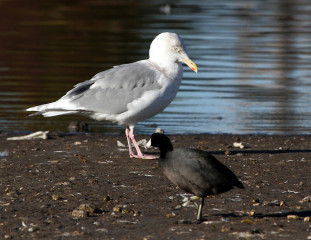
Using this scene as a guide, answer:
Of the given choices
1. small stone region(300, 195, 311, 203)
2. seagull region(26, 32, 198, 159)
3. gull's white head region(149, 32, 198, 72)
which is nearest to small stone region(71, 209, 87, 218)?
small stone region(300, 195, 311, 203)

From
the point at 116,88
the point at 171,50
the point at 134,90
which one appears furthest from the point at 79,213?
the point at 171,50

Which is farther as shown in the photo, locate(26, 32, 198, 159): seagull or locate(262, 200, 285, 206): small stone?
locate(26, 32, 198, 159): seagull

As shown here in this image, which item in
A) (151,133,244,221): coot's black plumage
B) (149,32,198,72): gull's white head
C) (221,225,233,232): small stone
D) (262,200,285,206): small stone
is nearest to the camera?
(221,225,233,232): small stone

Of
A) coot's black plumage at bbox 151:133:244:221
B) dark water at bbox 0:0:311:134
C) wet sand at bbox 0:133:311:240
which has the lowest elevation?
dark water at bbox 0:0:311:134

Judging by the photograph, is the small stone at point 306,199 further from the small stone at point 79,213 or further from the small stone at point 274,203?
the small stone at point 79,213

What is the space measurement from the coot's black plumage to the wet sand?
33cm

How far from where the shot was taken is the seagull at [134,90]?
983 cm

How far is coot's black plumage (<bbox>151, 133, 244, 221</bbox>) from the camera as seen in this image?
674 cm

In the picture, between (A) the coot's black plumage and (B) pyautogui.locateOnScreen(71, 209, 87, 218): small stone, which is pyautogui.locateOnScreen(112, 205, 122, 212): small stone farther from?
(A) the coot's black plumage

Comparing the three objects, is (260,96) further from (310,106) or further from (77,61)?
(77,61)

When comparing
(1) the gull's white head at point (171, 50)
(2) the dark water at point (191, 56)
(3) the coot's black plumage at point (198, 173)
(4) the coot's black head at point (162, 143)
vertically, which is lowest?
(2) the dark water at point (191, 56)

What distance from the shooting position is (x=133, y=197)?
784cm

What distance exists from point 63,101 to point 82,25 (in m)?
20.7

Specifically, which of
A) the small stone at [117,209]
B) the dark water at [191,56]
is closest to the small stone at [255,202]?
the small stone at [117,209]
